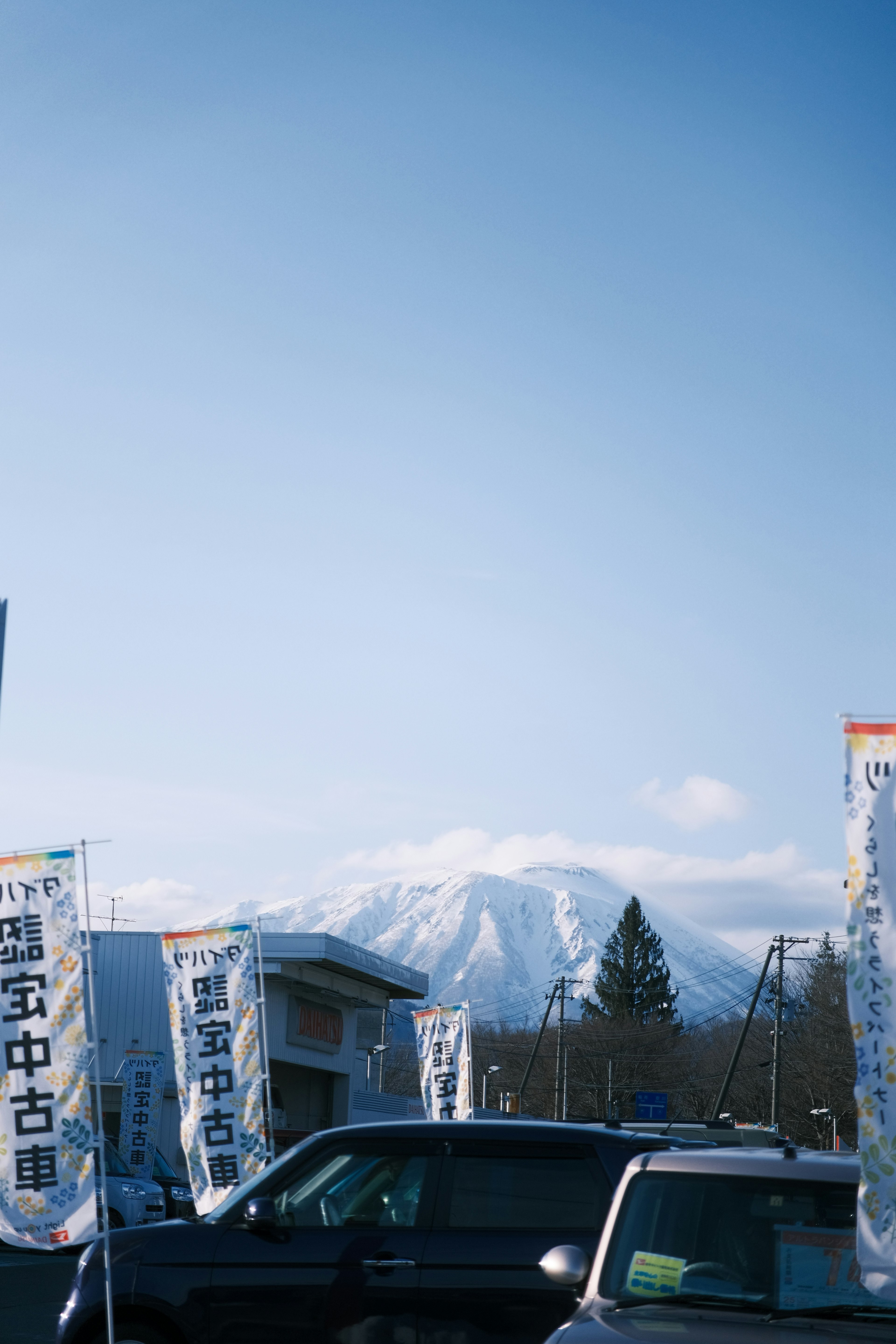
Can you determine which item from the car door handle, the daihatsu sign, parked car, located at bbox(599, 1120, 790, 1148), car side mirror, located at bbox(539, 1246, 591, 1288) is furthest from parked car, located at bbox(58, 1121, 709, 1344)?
the daihatsu sign

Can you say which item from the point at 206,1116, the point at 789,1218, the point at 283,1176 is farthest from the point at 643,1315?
the point at 206,1116

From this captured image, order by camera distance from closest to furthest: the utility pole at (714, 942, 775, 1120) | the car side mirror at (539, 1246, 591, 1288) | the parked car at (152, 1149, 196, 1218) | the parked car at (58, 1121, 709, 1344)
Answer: the car side mirror at (539, 1246, 591, 1288) < the parked car at (58, 1121, 709, 1344) < the parked car at (152, 1149, 196, 1218) < the utility pole at (714, 942, 775, 1120)

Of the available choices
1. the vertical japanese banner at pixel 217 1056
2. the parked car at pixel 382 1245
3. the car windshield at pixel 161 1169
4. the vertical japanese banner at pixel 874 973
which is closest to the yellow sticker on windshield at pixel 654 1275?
the vertical japanese banner at pixel 874 973

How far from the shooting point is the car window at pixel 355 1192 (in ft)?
24.3

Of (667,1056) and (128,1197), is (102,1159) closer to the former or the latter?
(128,1197)

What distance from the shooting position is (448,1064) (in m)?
25.2

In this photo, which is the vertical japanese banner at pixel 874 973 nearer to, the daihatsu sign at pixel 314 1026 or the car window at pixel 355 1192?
the car window at pixel 355 1192

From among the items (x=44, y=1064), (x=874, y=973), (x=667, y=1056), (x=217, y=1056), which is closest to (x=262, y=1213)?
(x=44, y=1064)

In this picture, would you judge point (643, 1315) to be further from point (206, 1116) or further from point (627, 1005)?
point (627, 1005)

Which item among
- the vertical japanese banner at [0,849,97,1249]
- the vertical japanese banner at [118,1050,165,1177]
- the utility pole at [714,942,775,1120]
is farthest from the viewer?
the utility pole at [714,942,775,1120]

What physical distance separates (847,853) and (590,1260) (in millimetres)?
2888

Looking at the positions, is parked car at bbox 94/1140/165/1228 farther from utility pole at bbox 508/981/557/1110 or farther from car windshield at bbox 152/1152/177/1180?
utility pole at bbox 508/981/557/1110

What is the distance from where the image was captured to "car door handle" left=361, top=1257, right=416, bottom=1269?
7.13m

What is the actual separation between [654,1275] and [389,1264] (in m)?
2.39
